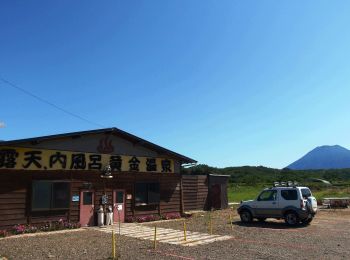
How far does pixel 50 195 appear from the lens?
2052 centimetres

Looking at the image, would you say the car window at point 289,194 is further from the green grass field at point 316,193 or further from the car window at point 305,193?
the green grass field at point 316,193

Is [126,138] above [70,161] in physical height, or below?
above

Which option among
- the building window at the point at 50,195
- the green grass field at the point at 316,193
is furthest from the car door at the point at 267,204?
the green grass field at the point at 316,193

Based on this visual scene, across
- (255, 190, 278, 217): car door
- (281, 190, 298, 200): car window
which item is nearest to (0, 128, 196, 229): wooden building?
(255, 190, 278, 217): car door

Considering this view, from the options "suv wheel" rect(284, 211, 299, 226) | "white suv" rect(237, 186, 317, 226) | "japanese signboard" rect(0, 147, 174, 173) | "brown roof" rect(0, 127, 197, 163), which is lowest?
"suv wheel" rect(284, 211, 299, 226)

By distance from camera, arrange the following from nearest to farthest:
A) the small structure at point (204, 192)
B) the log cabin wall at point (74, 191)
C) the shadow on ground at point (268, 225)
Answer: the log cabin wall at point (74, 191) → the shadow on ground at point (268, 225) → the small structure at point (204, 192)

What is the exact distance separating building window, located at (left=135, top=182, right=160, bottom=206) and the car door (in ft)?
21.0

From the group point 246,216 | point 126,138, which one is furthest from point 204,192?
point 126,138

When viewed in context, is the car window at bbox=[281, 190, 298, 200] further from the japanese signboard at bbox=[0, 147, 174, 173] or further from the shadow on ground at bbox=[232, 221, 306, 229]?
the japanese signboard at bbox=[0, 147, 174, 173]

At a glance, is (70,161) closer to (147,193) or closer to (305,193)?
(147,193)

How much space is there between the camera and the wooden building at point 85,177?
19375 millimetres

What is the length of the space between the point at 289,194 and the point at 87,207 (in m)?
10.5

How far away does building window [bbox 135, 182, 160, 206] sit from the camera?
24.7 meters

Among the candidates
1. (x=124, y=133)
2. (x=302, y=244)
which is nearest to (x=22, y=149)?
(x=124, y=133)
